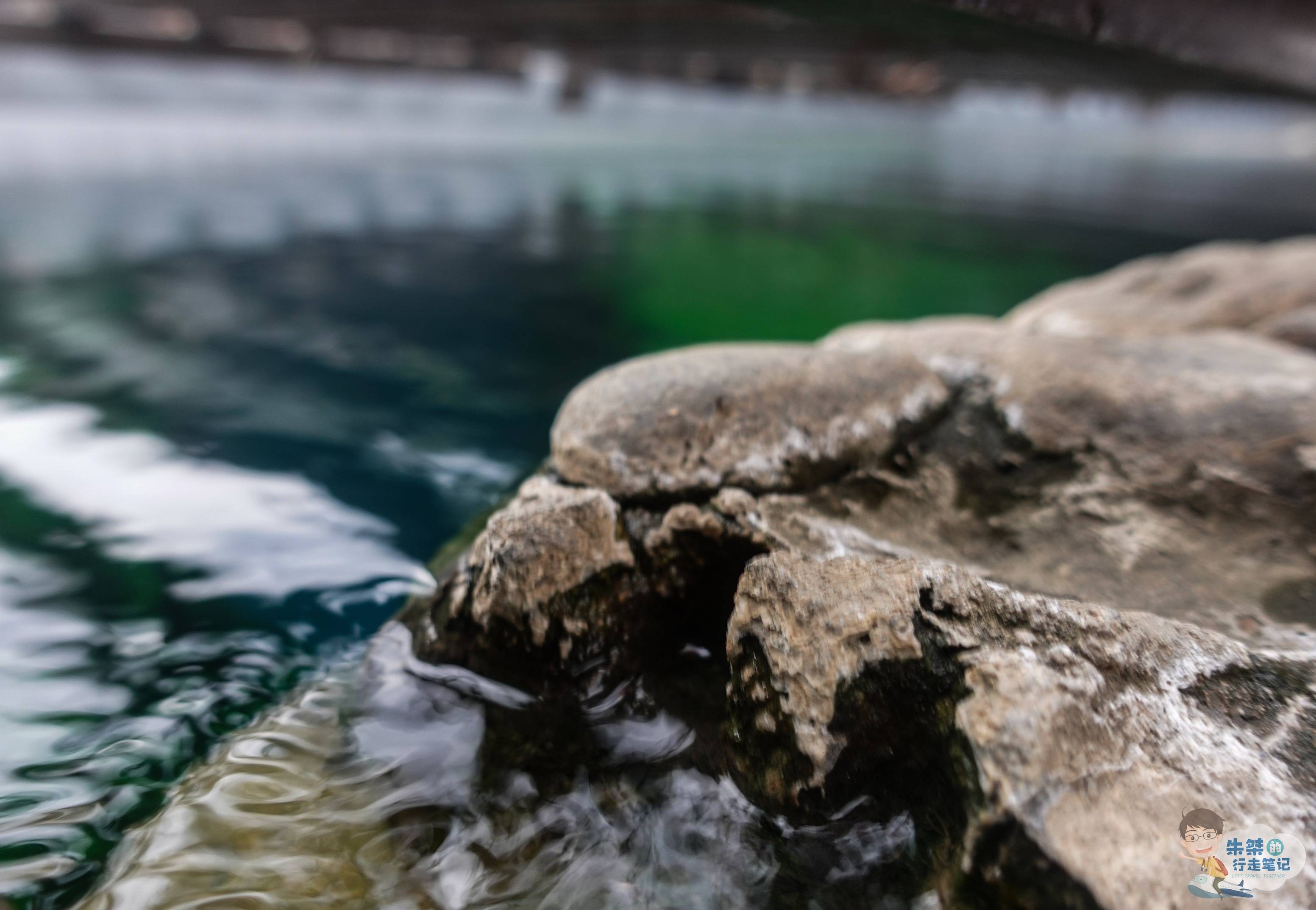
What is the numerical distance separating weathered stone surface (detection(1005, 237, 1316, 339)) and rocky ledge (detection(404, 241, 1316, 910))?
1.49 metres

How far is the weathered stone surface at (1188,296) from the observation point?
13.2 feet

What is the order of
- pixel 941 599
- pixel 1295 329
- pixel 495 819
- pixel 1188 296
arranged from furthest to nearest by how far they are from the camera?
1. pixel 1188 296
2. pixel 1295 329
3. pixel 495 819
4. pixel 941 599

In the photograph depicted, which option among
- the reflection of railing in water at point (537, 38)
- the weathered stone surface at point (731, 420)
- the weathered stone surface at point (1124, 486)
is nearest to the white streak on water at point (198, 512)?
the weathered stone surface at point (731, 420)

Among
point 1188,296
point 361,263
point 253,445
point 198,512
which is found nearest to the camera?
point 198,512

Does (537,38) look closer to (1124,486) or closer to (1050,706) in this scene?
(1124,486)

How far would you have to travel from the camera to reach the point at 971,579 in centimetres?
149

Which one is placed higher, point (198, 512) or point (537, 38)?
point (537, 38)

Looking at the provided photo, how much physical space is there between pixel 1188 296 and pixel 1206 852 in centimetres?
448

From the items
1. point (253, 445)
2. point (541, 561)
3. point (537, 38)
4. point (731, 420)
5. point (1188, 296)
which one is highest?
point (537, 38)

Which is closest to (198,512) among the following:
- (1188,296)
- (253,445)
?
(253,445)

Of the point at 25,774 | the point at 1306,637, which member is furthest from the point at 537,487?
the point at 1306,637

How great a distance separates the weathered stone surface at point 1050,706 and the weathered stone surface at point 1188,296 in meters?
2.74

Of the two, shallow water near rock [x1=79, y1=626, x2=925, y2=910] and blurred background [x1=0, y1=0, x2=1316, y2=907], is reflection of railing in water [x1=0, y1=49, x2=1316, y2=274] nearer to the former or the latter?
blurred background [x1=0, y1=0, x2=1316, y2=907]

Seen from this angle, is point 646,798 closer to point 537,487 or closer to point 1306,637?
point 537,487
